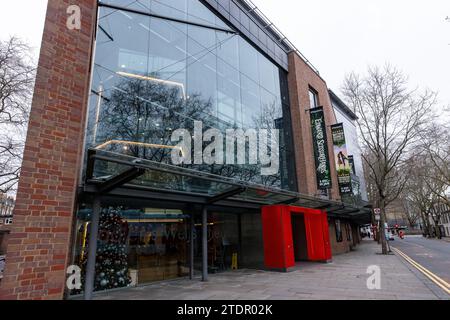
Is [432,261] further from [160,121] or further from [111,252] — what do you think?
[111,252]

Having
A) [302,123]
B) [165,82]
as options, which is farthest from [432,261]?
[165,82]

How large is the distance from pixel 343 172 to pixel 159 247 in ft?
53.7

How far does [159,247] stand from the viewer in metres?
10.1

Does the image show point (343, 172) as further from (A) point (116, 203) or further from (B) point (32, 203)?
(B) point (32, 203)

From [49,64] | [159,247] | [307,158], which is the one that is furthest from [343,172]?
[49,64]

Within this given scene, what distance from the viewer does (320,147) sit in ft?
62.3

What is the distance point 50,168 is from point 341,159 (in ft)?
68.1

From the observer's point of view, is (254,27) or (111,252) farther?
(254,27)

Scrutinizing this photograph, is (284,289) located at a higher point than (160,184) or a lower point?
lower

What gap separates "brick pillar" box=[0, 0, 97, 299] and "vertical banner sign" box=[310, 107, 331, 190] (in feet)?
53.3

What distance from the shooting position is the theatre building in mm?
4660

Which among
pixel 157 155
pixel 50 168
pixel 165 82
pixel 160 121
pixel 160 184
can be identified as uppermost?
pixel 165 82

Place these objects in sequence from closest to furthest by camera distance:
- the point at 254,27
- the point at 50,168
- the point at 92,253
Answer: the point at 50,168, the point at 92,253, the point at 254,27

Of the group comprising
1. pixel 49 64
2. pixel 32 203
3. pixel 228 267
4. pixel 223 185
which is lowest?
pixel 228 267
